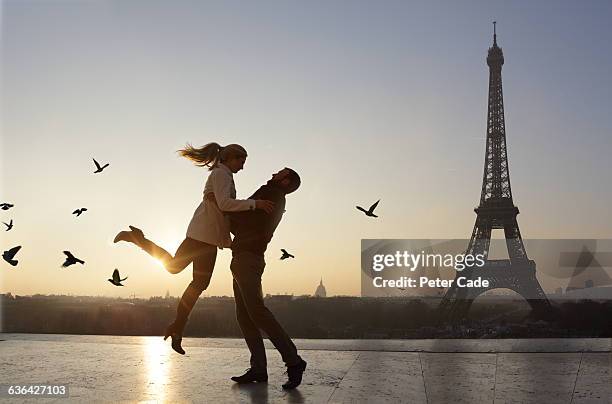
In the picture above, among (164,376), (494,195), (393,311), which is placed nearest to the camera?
(164,376)

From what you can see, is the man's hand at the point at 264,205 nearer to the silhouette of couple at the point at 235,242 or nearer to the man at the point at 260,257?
the silhouette of couple at the point at 235,242

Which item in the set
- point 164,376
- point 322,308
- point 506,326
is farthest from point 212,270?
point 506,326

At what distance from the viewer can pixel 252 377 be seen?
5023mm

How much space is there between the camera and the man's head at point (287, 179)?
15.9 ft

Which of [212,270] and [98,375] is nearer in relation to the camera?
[212,270]

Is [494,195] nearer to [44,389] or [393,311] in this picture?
[393,311]

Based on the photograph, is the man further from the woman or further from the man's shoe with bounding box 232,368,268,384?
the woman

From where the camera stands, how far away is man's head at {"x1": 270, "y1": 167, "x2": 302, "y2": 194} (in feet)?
15.9

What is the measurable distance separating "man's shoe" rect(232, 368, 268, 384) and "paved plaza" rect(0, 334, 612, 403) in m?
0.10

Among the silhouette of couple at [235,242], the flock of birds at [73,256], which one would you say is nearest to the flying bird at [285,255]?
the flock of birds at [73,256]

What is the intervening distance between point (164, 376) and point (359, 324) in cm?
6570

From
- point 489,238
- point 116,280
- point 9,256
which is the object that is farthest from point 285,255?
point 489,238

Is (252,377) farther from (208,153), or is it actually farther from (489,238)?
(489,238)

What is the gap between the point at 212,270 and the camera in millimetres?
4984
